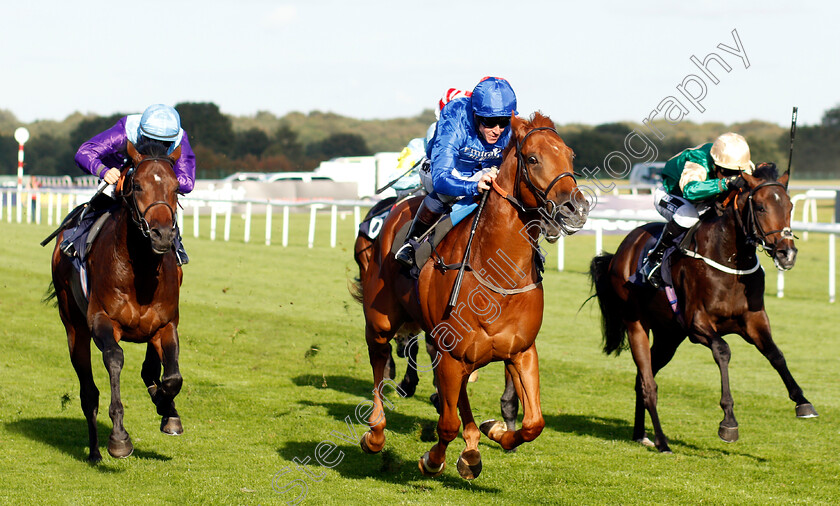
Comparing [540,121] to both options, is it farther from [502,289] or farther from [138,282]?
[138,282]

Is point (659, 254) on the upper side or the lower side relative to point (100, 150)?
lower

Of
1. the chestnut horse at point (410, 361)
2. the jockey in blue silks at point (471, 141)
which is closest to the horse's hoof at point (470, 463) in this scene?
the chestnut horse at point (410, 361)

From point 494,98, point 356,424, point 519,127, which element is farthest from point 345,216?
point 519,127

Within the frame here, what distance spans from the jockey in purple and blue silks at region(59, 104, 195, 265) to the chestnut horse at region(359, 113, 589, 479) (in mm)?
1617

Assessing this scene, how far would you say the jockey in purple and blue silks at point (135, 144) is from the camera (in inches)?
205

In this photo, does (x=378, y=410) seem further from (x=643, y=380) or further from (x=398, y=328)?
(x=643, y=380)

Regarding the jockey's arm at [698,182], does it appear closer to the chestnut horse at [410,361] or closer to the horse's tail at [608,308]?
the horse's tail at [608,308]

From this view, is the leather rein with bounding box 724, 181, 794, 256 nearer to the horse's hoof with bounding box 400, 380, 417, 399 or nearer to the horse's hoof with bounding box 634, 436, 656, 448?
the horse's hoof with bounding box 634, 436, 656, 448

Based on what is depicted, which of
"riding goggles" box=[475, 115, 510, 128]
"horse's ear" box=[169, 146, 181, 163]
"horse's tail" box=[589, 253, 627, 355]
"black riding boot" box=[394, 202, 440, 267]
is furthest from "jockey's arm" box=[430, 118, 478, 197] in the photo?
"horse's tail" box=[589, 253, 627, 355]

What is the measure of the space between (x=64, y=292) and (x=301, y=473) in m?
1.94

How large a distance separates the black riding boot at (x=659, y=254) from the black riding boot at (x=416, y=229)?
1837 mm

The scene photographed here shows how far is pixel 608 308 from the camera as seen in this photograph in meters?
6.90

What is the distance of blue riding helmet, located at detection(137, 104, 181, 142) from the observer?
520cm

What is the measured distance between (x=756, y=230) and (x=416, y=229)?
6.84ft
